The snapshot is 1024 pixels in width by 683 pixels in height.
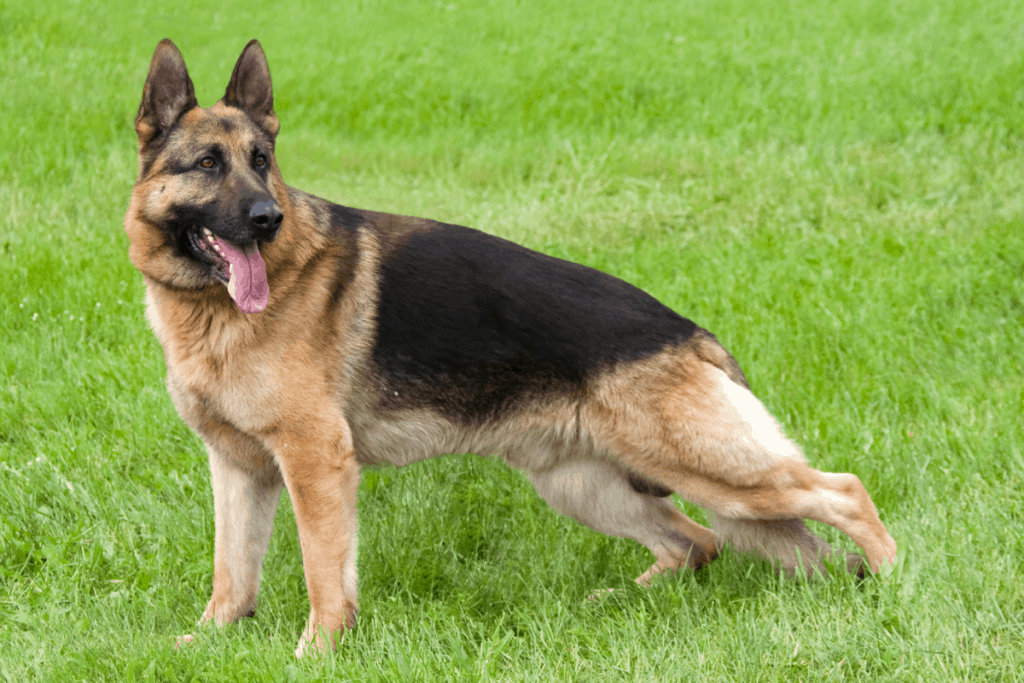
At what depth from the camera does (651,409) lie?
3.59m

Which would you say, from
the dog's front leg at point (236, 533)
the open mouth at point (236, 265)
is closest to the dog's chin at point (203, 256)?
the open mouth at point (236, 265)

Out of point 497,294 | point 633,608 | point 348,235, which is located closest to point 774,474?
point 633,608

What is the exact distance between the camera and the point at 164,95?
348 centimetres

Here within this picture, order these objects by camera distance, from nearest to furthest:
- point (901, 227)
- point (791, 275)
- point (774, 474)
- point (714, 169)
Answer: point (774, 474) → point (791, 275) → point (901, 227) → point (714, 169)

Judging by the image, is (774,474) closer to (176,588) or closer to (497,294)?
(497,294)

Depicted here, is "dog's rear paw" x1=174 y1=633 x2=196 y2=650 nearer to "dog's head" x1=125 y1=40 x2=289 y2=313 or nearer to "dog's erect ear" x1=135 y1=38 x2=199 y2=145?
"dog's head" x1=125 y1=40 x2=289 y2=313

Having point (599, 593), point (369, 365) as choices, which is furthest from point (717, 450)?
point (369, 365)

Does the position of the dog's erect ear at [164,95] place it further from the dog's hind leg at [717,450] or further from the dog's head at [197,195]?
the dog's hind leg at [717,450]

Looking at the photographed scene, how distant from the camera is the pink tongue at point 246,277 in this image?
11.0 ft

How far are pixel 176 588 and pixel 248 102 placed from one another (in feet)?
7.13

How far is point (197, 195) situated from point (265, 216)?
329 mm

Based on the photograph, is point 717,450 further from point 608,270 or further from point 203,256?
point 608,270

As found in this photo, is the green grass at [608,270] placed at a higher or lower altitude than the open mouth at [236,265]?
lower

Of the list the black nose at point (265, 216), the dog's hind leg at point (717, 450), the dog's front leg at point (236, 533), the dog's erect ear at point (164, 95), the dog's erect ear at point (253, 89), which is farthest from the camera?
the dog's front leg at point (236, 533)
